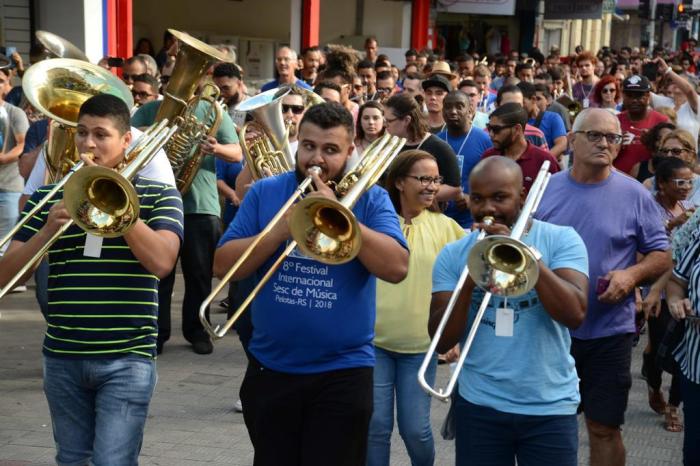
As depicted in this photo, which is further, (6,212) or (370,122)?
(6,212)

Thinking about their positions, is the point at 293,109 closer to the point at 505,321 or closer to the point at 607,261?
the point at 607,261

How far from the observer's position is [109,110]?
4.42 m

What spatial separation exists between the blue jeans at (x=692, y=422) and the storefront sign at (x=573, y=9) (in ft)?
89.3

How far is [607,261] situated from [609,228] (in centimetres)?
15

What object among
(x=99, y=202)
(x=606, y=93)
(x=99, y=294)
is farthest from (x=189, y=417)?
(x=606, y=93)

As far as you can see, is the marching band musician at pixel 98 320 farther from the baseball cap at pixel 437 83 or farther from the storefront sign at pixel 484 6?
the storefront sign at pixel 484 6

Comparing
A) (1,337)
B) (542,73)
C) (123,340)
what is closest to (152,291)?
(123,340)

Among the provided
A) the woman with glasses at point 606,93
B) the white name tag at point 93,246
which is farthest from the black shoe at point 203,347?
the woman with glasses at point 606,93

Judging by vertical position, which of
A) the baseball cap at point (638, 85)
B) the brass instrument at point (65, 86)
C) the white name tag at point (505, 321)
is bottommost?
the white name tag at point (505, 321)

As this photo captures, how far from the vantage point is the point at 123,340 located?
4.32 metres

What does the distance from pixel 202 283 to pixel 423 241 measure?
3.32m

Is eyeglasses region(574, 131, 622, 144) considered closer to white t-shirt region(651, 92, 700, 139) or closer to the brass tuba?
the brass tuba

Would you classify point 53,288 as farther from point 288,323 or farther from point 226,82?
point 226,82

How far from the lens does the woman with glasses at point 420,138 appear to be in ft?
22.8
